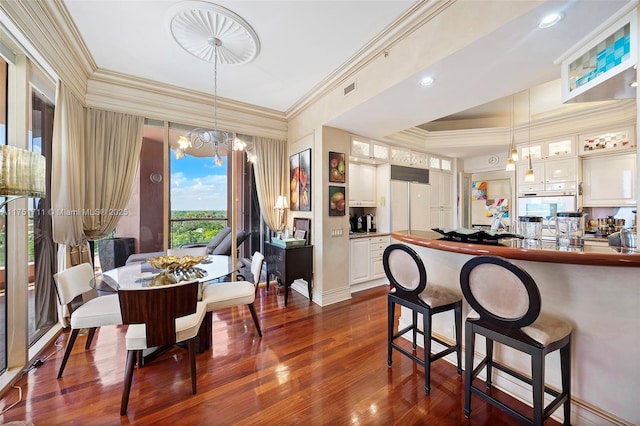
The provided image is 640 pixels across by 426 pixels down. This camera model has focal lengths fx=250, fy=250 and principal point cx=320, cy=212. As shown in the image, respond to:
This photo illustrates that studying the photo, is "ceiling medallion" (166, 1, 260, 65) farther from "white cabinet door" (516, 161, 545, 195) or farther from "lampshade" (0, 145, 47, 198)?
"white cabinet door" (516, 161, 545, 195)

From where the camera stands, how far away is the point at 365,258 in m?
4.31

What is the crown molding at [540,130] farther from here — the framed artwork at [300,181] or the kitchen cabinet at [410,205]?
the framed artwork at [300,181]

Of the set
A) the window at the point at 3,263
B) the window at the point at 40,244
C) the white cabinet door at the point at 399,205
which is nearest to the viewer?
the window at the point at 3,263

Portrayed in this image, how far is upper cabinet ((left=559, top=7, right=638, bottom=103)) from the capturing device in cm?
151

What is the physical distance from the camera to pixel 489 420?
64.9 inches

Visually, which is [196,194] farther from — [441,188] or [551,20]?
[441,188]

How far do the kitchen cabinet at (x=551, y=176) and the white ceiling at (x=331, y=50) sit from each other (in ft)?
8.70

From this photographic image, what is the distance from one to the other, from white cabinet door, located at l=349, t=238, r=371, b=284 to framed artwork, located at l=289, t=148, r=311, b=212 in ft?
3.35

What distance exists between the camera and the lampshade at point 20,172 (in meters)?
1.28

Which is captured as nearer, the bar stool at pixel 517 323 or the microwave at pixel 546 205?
the bar stool at pixel 517 323

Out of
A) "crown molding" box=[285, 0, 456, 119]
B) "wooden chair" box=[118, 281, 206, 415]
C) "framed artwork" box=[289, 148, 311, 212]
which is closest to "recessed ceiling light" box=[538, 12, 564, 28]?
"crown molding" box=[285, 0, 456, 119]

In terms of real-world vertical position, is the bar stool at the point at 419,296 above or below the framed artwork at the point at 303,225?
below

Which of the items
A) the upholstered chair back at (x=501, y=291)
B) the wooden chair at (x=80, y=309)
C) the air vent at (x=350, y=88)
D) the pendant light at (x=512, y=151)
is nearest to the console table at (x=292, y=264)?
the wooden chair at (x=80, y=309)

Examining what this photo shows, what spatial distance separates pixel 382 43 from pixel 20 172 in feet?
9.61
